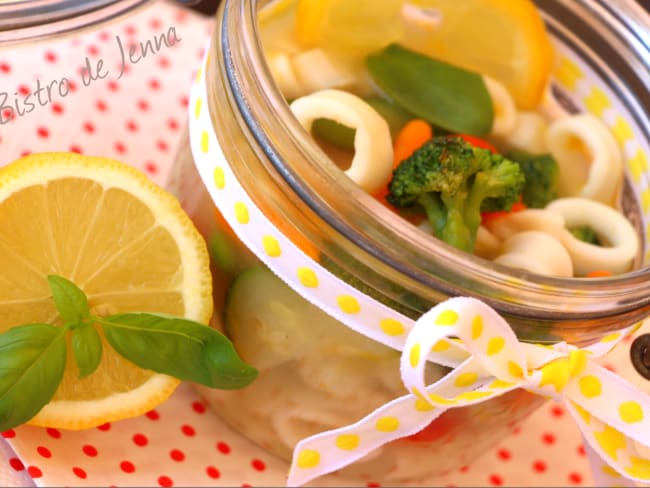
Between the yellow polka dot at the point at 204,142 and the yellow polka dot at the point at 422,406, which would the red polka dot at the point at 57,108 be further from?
the yellow polka dot at the point at 422,406


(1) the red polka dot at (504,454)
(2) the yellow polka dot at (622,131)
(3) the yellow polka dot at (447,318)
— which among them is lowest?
(1) the red polka dot at (504,454)

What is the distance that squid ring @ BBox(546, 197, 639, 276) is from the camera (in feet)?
2.49

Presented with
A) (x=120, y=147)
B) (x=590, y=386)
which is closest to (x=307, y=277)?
(x=590, y=386)

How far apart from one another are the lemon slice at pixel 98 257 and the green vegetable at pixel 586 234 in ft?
1.13

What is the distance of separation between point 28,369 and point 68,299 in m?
0.06

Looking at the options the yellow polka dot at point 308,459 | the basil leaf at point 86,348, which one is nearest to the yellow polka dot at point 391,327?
the yellow polka dot at point 308,459

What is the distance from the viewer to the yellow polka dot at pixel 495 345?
1.90 ft

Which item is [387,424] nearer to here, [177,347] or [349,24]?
[177,347]

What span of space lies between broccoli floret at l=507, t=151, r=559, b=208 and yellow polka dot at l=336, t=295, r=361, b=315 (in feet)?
0.92

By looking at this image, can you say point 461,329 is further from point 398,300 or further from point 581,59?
point 581,59

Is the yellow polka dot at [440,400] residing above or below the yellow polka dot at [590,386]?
above

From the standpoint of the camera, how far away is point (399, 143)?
76cm

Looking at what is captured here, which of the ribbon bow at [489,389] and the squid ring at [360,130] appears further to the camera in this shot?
the squid ring at [360,130]

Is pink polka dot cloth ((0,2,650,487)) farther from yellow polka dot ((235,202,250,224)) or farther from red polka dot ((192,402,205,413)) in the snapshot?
yellow polka dot ((235,202,250,224))
